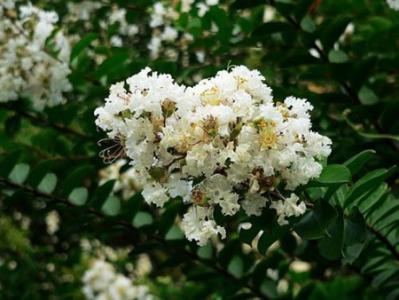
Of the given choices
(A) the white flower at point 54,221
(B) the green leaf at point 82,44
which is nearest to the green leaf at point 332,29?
(B) the green leaf at point 82,44

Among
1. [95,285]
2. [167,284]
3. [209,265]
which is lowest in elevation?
[95,285]

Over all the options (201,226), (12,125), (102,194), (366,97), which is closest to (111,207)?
(102,194)

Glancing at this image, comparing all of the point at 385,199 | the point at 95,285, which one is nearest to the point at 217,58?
the point at 385,199

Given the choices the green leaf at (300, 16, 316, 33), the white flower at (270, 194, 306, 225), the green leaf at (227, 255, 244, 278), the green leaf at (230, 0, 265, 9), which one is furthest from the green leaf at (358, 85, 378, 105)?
the white flower at (270, 194, 306, 225)

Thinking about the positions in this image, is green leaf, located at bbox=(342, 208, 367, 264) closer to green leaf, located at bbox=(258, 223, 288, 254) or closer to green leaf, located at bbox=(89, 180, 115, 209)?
green leaf, located at bbox=(258, 223, 288, 254)

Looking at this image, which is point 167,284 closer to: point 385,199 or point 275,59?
point 275,59
